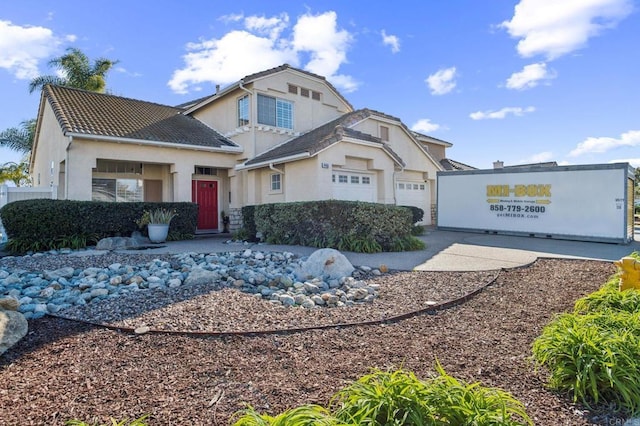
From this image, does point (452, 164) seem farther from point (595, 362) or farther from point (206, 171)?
point (595, 362)

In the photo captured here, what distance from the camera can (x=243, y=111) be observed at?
52.9 feet

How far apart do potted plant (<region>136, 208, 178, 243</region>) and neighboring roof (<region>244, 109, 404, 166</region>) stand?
4177 millimetres

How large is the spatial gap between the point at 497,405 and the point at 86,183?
559 inches

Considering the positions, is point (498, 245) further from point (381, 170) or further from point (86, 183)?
point (86, 183)

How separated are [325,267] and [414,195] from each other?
1381cm

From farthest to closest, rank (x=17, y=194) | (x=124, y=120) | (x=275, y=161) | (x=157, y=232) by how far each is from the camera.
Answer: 1. (x=124, y=120)
2. (x=275, y=161)
3. (x=17, y=194)
4. (x=157, y=232)

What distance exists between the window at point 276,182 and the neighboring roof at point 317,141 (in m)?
0.89

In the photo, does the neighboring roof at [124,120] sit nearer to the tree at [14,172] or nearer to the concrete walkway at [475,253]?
the concrete walkway at [475,253]

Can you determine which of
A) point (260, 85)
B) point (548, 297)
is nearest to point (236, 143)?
point (260, 85)

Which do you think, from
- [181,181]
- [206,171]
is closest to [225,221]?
[206,171]

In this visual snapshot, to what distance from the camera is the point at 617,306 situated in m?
4.31

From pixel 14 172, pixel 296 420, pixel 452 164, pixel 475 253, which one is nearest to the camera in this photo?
pixel 296 420

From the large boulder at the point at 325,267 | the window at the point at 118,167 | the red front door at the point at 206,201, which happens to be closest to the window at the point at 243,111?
the red front door at the point at 206,201

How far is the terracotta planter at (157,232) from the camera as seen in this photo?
12.3 meters
